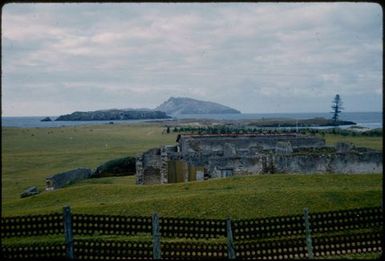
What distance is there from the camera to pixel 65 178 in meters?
30.8

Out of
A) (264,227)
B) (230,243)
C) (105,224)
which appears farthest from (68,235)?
(264,227)

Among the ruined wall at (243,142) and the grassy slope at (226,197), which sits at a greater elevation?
the ruined wall at (243,142)

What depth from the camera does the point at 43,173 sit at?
1524 inches

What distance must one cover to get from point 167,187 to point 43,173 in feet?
56.8

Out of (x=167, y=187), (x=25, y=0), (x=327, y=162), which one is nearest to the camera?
(x=25, y=0)

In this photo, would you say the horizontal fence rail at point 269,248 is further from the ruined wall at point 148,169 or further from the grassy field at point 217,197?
the ruined wall at point 148,169

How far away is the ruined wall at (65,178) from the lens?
93.6 ft

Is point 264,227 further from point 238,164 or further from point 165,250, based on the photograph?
point 238,164

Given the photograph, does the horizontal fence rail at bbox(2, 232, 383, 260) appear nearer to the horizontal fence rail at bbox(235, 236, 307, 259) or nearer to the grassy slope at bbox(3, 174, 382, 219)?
the horizontal fence rail at bbox(235, 236, 307, 259)

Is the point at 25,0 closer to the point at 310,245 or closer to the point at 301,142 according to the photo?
the point at 310,245

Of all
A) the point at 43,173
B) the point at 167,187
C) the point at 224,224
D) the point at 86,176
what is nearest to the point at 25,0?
the point at 224,224

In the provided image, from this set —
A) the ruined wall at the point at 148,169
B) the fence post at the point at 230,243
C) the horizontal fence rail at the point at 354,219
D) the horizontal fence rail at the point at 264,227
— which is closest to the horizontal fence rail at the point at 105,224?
the fence post at the point at 230,243

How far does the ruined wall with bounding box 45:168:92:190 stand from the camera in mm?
28516

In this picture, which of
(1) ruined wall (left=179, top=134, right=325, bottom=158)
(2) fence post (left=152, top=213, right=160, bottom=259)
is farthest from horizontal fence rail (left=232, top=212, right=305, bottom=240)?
(1) ruined wall (left=179, top=134, right=325, bottom=158)
